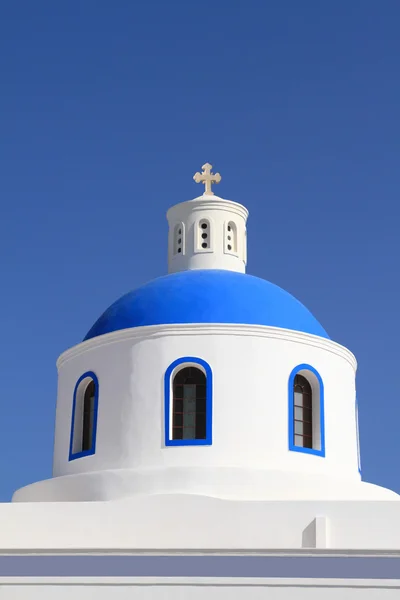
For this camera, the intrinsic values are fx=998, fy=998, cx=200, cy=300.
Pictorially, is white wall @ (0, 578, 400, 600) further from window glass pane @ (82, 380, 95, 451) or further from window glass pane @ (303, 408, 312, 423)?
window glass pane @ (303, 408, 312, 423)

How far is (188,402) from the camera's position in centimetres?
1547

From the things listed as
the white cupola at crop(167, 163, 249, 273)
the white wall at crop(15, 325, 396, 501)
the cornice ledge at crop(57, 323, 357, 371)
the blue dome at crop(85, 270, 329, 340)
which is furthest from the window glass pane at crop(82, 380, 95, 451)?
the white cupola at crop(167, 163, 249, 273)

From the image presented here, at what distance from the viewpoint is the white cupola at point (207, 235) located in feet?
59.6

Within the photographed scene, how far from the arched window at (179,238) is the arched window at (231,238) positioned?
2.66 feet

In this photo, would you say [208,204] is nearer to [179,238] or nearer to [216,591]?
[179,238]

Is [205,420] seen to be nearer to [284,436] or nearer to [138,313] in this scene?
[284,436]

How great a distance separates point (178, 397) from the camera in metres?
15.5

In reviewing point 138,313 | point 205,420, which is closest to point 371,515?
point 205,420

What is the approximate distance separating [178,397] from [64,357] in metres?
2.54

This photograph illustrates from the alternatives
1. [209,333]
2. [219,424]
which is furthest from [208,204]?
[219,424]

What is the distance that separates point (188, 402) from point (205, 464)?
3.62 feet

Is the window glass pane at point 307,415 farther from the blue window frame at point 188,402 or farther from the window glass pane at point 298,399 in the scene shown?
the blue window frame at point 188,402

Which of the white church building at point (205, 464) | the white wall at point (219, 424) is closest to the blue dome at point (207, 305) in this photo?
the white church building at point (205, 464)

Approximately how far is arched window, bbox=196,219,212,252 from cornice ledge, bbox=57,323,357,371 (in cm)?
280
